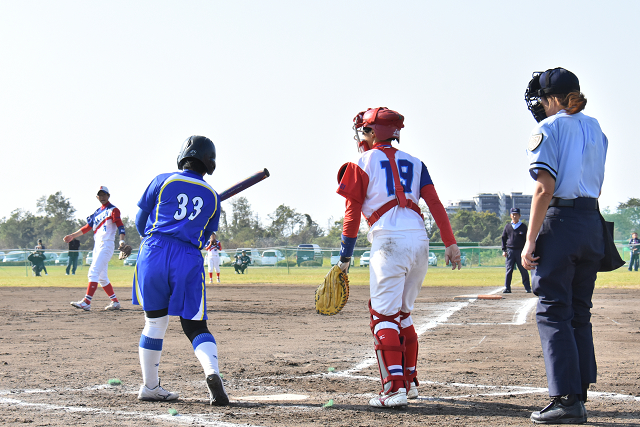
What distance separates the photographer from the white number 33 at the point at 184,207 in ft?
15.2

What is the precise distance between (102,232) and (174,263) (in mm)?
8074

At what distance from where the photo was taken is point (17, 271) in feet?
103

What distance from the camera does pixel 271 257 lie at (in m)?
35.2

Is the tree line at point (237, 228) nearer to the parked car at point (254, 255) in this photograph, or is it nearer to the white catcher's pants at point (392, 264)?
the parked car at point (254, 255)

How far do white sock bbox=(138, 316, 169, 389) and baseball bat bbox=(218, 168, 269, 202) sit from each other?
98.9 inches

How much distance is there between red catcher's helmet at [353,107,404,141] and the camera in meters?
4.80

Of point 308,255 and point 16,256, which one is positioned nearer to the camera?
point 16,256

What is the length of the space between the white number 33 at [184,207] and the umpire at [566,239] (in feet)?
Answer: 7.69

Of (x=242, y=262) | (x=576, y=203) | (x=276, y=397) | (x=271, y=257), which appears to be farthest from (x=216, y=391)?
(x=271, y=257)

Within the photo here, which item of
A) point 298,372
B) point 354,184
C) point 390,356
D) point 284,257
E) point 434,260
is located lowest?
point 434,260

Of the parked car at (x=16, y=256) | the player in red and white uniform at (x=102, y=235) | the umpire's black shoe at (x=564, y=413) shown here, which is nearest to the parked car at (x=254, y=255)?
the parked car at (x=16, y=256)

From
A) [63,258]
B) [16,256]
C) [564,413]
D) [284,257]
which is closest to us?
[564,413]

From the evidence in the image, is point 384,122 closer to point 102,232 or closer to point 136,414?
point 136,414

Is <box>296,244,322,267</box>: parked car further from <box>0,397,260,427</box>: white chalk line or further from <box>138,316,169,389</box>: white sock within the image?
<box>0,397,260,427</box>: white chalk line
